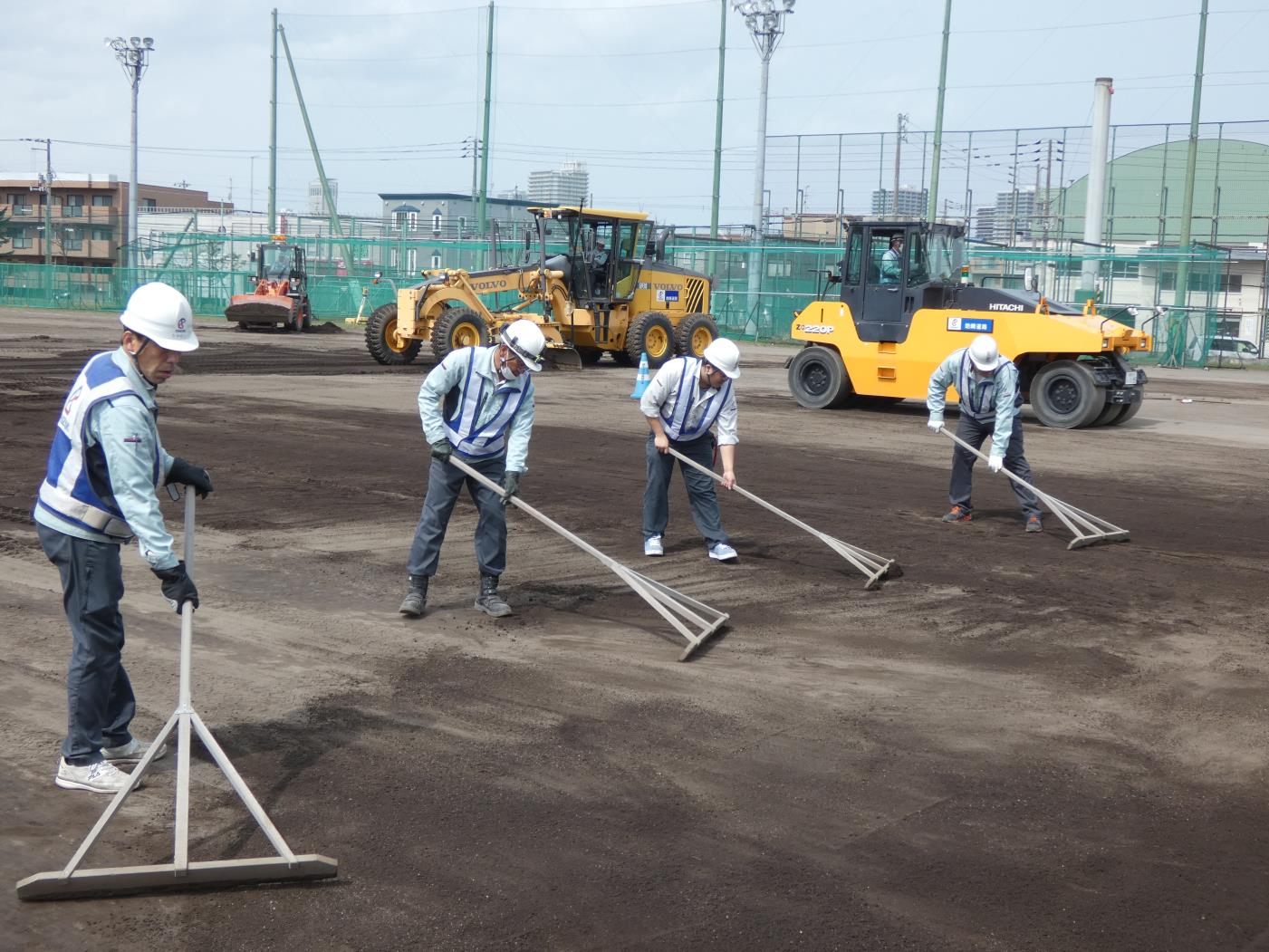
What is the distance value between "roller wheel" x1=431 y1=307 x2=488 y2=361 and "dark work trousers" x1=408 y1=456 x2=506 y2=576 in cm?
1545

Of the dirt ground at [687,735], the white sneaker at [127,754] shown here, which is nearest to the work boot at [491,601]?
the dirt ground at [687,735]

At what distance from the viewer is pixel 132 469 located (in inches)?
183

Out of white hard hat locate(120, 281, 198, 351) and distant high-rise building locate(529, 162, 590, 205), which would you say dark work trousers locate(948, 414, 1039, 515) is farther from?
distant high-rise building locate(529, 162, 590, 205)

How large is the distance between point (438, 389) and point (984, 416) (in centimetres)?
524

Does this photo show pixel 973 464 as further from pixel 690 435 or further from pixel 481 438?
pixel 481 438

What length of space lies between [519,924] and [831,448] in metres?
11.8

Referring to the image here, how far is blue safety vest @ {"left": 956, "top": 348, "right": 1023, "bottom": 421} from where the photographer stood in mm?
10789

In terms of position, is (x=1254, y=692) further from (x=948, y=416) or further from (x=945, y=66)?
(x=945, y=66)

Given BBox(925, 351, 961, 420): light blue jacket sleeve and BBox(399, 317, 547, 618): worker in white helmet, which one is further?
BBox(925, 351, 961, 420): light blue jacket sleeve

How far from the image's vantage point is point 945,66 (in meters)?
40.4

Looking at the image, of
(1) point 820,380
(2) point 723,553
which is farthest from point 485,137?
(2) point 723,553

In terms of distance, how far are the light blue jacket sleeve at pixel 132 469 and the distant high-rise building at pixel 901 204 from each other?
133ft

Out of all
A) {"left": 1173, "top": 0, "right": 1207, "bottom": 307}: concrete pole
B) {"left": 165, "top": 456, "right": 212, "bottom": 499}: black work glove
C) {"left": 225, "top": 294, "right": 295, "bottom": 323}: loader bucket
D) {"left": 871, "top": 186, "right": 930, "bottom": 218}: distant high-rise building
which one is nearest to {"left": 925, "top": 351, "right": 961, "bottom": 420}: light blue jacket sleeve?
{"left": 165, "top": 456, "right": 212, "bottom": 499}: black work glove

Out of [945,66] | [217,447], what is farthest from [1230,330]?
[217,447]
